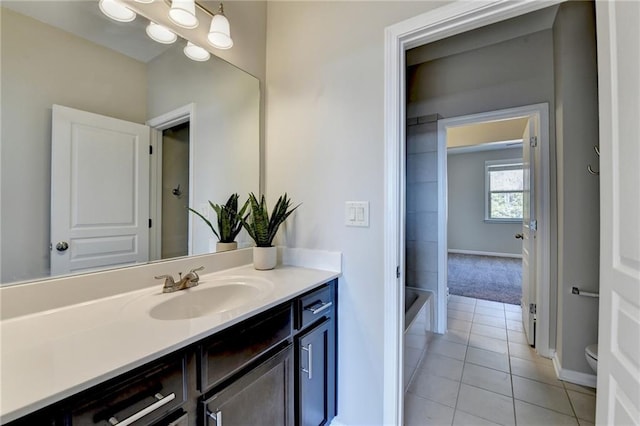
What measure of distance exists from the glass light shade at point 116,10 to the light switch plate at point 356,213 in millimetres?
1254

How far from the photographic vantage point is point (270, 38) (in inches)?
70.6

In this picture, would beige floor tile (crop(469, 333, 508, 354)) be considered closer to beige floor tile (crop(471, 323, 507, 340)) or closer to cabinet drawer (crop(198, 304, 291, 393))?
beige floor tile (crop(471, 323, 507, 340))

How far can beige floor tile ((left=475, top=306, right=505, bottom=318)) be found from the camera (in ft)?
10.2

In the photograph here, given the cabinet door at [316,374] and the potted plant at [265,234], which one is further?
the potted plant at [265,234]

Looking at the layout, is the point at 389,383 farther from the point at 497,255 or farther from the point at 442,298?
the point at 497,255

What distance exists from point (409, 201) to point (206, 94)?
6.96 ft

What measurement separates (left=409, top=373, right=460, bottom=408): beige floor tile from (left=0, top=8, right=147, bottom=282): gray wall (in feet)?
6.82

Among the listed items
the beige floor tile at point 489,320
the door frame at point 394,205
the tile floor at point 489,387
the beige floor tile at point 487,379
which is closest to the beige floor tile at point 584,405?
the tile floor at point 489,387

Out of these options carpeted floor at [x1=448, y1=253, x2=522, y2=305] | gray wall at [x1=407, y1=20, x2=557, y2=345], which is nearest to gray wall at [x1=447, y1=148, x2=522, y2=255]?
carpeted floor at [x1=448, y1=253, x2=522, y2=305]

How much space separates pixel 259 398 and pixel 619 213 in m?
1.32

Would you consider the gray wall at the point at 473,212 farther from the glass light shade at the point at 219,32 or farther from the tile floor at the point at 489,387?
the glass light shade at the point at 219,32

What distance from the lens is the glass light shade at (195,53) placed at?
4.58 ft

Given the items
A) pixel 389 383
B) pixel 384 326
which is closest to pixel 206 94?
pixel 384 326

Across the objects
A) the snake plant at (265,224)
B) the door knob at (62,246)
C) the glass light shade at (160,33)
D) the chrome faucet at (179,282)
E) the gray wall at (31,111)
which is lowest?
the chrome faucet at (179,282)
